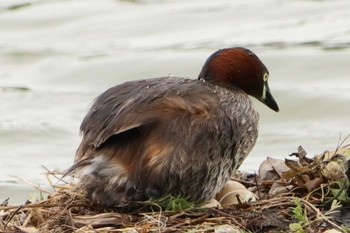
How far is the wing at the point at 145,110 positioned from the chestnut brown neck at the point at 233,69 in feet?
0.74

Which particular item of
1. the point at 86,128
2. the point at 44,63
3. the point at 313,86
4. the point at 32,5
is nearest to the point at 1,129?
the point at 44,63

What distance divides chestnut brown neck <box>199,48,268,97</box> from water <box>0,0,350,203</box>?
11.1ft

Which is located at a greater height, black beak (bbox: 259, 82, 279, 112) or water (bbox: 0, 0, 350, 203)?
black beak (bbox: 259, 82, 279, 112)

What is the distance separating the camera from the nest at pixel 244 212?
5375 mm

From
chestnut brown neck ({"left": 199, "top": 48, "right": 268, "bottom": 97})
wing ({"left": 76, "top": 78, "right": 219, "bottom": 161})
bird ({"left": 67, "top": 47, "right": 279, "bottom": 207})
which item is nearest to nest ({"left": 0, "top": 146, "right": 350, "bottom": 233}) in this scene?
bird ({"left": 67, "top": 47, "right": 279, "bottom": 207})

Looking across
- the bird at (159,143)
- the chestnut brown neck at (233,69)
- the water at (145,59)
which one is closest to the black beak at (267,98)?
the chestnut brown neck at (233,69)

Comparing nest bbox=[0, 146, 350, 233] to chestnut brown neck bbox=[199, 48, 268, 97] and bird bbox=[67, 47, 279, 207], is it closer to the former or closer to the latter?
bird bbox=[67, 47, 279, 207]

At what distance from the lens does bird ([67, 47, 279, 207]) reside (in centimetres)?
567

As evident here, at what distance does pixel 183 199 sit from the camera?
5750 millimetres

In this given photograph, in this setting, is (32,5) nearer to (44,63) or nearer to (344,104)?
(44,63)

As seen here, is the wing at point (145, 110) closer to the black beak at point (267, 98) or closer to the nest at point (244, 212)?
the nest at point (244, 212)

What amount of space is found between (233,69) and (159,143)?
809mm

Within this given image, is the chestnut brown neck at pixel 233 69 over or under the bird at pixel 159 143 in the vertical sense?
over

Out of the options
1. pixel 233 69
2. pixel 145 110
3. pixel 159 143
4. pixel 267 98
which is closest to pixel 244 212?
pixel 159 143
